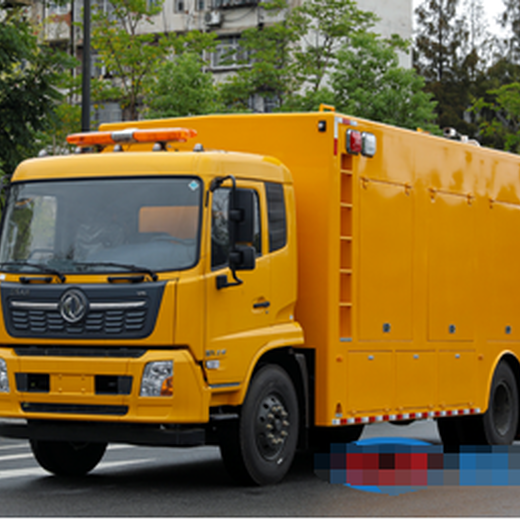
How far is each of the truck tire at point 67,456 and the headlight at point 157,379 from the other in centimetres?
197

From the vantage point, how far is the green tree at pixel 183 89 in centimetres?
3322

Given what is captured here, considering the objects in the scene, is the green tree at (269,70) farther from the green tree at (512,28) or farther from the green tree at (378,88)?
the green tree at (512,28)

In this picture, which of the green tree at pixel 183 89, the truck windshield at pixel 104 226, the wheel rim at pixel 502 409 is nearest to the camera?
the truck windshield at pixel 104 226

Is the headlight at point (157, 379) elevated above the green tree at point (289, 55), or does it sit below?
below

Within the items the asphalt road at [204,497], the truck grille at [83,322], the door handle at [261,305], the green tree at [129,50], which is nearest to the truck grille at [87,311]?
the truck grille at [83,322]

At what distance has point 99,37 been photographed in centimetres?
3612

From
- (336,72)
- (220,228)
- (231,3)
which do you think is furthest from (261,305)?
(231,3)

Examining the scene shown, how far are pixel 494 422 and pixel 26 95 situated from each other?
1067 centimetres

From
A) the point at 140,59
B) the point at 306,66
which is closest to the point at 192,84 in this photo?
the point at 140,59

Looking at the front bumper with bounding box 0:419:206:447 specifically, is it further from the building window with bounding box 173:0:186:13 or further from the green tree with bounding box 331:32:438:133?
the building window with bounding box 173:0:186:13

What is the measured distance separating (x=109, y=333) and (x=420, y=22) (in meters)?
60.8

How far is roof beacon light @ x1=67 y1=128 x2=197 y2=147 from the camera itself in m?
9.50

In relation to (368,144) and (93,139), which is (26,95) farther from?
(368,144)

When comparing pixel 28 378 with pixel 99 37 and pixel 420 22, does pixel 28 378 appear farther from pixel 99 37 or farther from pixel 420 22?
pixel 420 22
